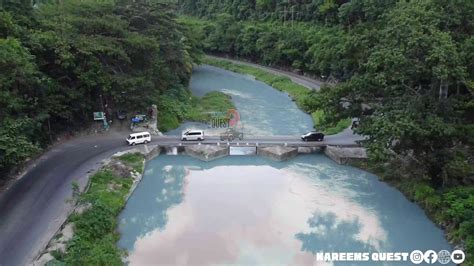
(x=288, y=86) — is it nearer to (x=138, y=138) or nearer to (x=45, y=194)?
(x=138, y=138)

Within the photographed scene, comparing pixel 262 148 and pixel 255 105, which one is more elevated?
pixel 262 148

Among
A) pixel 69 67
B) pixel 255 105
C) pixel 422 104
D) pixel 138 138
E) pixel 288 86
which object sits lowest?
pixel 255 105

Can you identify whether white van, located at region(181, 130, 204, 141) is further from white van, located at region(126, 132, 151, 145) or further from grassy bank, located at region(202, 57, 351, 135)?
grassy bank, located at region(202, 57, 351, 135)

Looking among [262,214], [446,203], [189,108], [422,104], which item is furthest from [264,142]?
[446,203]

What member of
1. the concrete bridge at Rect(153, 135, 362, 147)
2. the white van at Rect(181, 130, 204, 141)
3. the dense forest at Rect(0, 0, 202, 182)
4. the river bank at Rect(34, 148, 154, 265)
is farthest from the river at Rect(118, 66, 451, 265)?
the dense forest at Rect(0, 0, 202, 182)

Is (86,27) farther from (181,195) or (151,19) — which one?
(181,195)

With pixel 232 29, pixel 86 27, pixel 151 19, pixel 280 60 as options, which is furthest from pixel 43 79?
pixel 232 29
